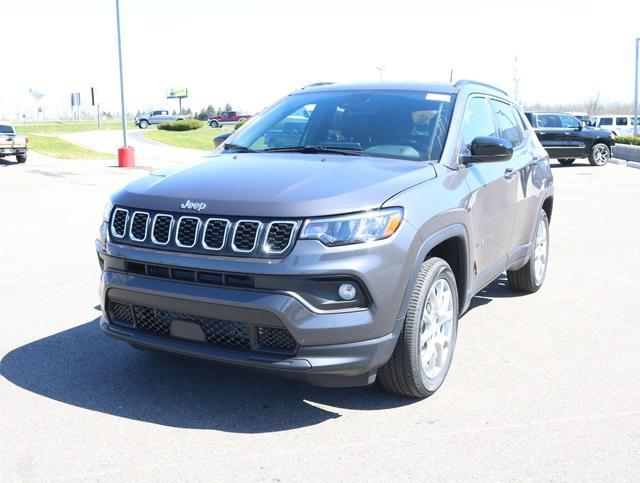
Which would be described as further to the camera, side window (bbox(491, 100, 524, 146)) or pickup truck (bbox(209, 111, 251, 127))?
pickup truck (bbox(209, 111, 251, 127))

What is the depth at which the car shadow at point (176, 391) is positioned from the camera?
3.98 meters

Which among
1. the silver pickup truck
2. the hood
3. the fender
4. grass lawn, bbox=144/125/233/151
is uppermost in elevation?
the hood

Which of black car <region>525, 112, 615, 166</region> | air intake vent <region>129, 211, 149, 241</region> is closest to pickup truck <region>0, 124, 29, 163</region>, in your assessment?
black car <region>525, 112, 615, 166</region>

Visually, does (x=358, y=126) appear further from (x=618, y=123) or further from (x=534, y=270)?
(x=618, y=123)

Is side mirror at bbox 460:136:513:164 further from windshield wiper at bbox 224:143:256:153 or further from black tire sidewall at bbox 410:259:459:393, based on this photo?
windshield wiper at bbox 224:143:256:153

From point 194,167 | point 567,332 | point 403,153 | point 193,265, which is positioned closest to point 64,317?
point 194,167

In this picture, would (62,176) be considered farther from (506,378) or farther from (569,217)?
(506,378)

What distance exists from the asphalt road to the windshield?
1490 millimetres

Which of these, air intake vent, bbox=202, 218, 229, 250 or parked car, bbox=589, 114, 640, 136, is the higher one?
air intake vent, bbox=202, 218, 229, 250

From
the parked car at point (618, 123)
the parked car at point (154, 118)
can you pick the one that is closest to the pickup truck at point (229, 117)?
the parked car at point (154, 118)

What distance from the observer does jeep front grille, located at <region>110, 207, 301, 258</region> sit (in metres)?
3.58

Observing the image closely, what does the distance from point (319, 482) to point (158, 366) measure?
1.85 meters

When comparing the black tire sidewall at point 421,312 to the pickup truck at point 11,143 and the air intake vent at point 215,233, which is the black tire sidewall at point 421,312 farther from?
the pickup truck at point 11,143

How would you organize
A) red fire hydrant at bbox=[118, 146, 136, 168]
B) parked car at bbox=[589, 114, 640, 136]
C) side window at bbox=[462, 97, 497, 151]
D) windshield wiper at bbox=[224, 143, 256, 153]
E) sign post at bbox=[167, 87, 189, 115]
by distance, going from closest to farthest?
side window at bbox=[462, 97, 497, 151] → windshield wiper at bbox=[224, 143, 256, 153] → red fire hydrant at bbox=[118, 146, 136, 168] → parked car at bbox=[589, 114, 640, 136] → sign post at bbox=[167, 87, 189, 115]
